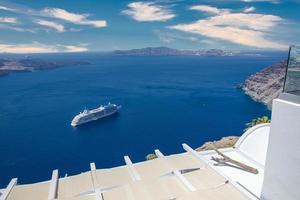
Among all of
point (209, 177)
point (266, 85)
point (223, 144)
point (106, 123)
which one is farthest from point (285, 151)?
point (266, 85)

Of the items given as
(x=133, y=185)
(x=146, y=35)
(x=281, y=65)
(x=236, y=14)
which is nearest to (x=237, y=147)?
(x=133, y=185)

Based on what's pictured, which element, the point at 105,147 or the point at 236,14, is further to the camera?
the point at 236,14

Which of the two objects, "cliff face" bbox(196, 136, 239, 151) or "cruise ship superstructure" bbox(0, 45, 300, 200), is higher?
"cruise ship superstructure" bbox(0, 45, 300, 200)

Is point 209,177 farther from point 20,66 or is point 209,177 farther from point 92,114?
point 20,66

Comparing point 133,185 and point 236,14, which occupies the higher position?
point 236,14

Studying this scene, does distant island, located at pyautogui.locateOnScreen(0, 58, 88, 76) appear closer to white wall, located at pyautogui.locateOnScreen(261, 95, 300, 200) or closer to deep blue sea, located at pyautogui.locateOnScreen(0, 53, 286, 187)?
deep blue sea, located at pyautogui.locateOnScreen(0, 53, 286, 187)

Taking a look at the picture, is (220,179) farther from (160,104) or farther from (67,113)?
(160,104)

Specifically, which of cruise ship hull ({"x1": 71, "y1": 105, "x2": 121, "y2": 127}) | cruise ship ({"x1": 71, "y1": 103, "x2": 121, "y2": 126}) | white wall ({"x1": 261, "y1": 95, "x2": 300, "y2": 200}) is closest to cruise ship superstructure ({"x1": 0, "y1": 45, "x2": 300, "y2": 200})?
white wall ({"x1": 261, "y1": 95, "x2": 300, "y2": 200})
